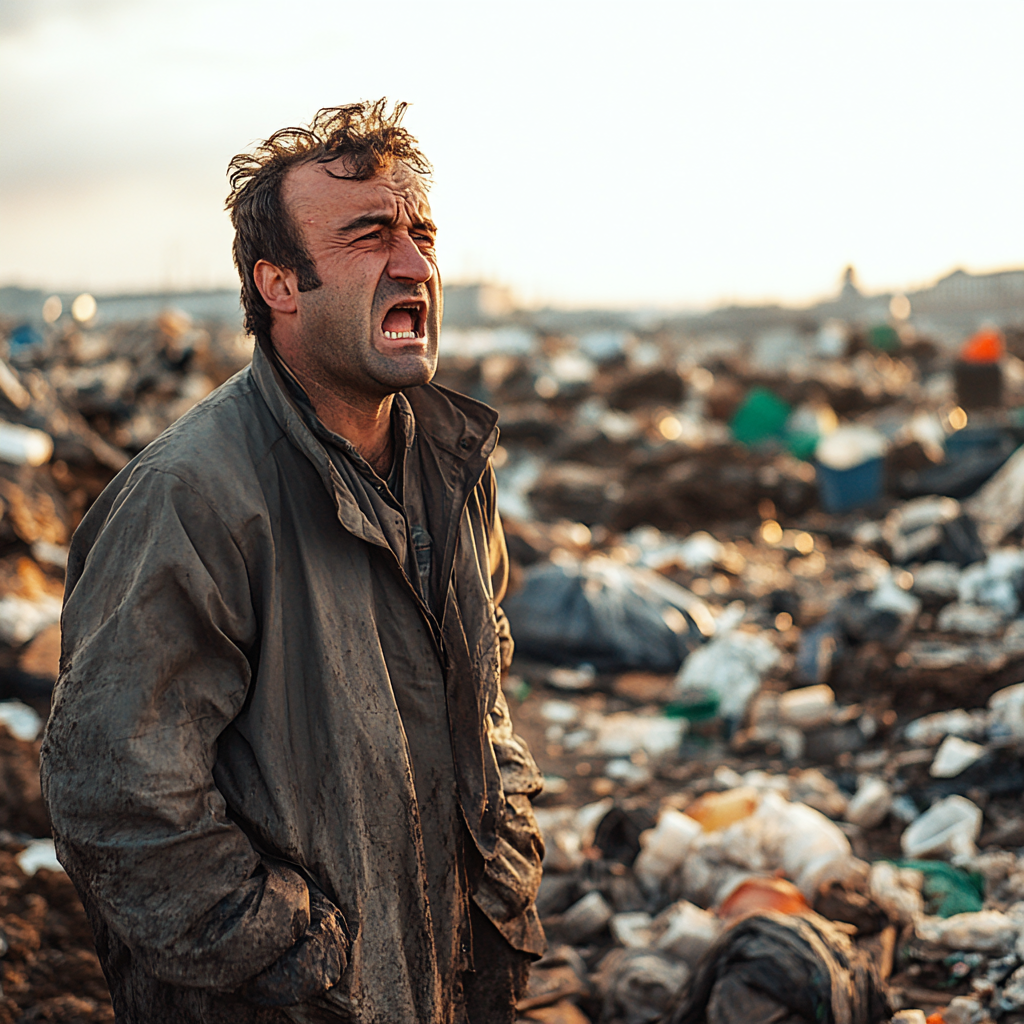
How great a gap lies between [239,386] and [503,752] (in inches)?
33.9

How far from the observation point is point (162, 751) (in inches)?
52.4

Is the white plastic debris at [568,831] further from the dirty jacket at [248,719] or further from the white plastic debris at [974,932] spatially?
the dirty jacket at [248,719]

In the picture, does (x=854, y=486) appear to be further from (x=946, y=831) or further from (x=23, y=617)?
(x=23, y=617)

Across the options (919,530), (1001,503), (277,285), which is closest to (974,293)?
(1001,503)

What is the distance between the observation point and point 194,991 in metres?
1.47

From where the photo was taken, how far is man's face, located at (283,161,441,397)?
1.54 metres

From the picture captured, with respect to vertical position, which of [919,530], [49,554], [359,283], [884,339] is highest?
[884,339]

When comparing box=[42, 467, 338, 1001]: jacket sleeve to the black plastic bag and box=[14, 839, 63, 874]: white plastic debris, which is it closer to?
box=[14, 839, 63, 874]: white plastic debris

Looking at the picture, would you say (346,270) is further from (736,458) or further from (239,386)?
(736,458)

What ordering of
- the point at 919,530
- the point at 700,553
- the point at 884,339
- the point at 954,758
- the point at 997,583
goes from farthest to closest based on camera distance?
1. the point at 884,339
2. the point at 700,553
3. the point at 919,530
4. the point at 997,583
5. the point at 954,758

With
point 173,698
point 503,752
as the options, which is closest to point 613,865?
point 503,752

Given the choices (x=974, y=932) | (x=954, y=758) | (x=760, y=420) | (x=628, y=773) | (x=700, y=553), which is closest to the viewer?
(x=974, y=932)

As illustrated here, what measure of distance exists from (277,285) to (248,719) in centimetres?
69

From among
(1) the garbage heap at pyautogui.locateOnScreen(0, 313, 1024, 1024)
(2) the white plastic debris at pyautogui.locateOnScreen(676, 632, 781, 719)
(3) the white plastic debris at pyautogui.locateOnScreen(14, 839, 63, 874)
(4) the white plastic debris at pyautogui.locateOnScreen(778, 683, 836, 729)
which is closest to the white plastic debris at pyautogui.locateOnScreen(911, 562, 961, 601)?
(1) the garbage heap at pyautogui.locateOnScreen(0, 313, 1024, 1024)
